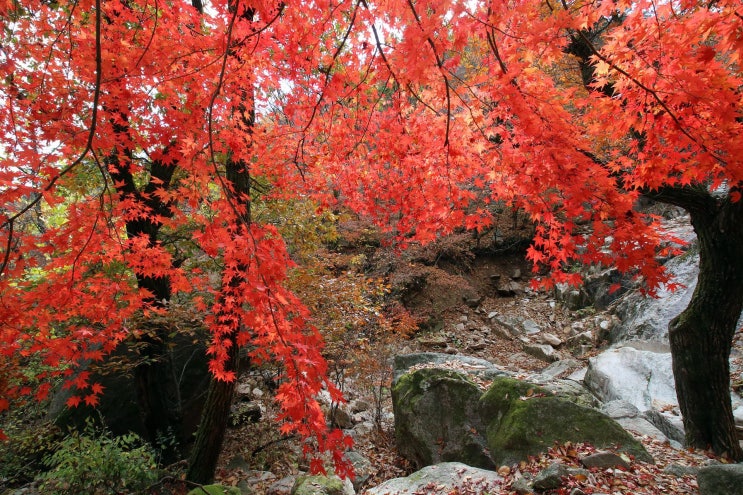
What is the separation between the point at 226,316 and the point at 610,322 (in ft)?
30.2

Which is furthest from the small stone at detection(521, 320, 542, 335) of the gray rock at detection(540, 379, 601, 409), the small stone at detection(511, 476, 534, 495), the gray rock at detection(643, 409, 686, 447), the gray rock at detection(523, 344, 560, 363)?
the small stone at detection(511, 476, 534, 495)

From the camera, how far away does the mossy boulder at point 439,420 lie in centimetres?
484

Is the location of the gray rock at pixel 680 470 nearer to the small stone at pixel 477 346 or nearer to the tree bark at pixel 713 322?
the tree bark at pixel 713 322

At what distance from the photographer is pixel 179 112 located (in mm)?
4289

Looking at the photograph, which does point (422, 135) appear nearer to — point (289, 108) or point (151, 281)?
point (289, 108)

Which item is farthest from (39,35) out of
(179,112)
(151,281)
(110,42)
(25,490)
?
(25,490)

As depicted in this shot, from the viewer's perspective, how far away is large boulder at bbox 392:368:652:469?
385 centimetres

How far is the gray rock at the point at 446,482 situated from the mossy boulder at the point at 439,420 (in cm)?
102

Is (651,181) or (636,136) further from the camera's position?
(636,136)

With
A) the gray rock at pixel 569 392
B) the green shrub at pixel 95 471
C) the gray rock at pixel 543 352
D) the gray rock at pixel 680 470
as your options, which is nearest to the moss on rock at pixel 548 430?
the gray rock at pixel 680 470

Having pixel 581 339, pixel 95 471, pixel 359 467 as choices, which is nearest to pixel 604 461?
pixel 359 467

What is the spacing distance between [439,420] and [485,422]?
721 mm

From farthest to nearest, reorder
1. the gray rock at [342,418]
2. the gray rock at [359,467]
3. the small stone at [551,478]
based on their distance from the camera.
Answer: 1. the gray rock at [342,418]
2. the gray rock at [359,467]
3. the small stone at [551,478]

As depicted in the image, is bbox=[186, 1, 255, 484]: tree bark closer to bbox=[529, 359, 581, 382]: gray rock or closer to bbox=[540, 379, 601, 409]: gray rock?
bbox=[540, 379, 601, 409]: gray rock
